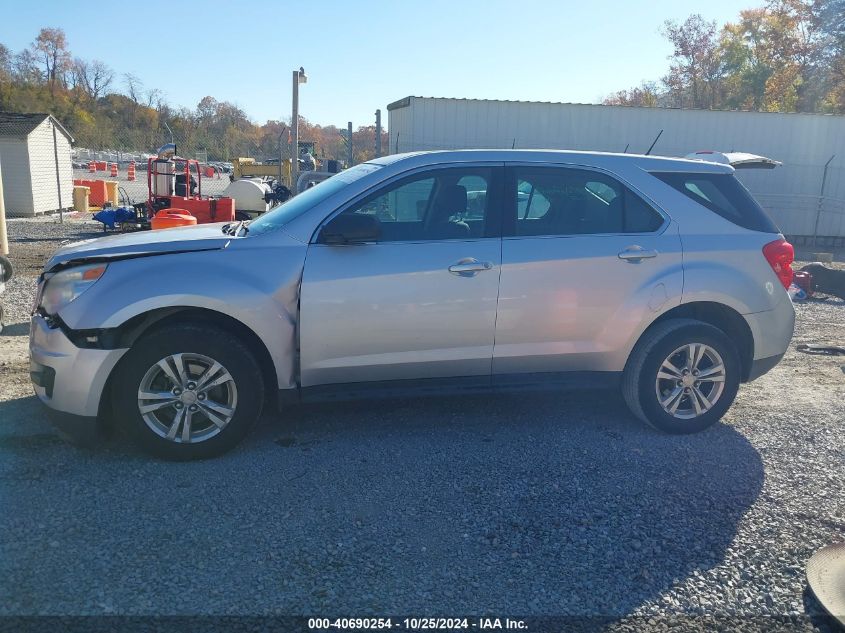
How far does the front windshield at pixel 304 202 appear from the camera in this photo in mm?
Result: 4426

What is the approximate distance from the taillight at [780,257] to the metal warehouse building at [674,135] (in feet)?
42.7

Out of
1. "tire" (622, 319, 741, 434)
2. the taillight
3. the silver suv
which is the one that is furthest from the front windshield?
the taillight

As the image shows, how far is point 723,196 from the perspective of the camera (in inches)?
194

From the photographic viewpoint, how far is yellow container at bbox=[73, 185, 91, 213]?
21.9 metres

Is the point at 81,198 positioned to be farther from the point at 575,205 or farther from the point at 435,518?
the point at 435,518

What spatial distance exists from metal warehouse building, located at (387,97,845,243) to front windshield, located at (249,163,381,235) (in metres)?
12.6

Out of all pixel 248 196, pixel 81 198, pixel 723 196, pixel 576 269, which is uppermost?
pixel 723 196

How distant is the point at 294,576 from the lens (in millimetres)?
3039

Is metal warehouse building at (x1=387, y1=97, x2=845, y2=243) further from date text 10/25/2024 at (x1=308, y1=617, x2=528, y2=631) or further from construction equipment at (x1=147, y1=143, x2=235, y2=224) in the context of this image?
date text 10/25/2024 at (x1=308, y1=617, x2=528, y2=631)

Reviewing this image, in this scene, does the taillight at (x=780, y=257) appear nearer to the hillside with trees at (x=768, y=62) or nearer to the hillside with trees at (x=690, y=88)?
the hillside with trees at (x=690, y=88)

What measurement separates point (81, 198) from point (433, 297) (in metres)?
20.9

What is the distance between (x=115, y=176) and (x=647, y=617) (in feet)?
137

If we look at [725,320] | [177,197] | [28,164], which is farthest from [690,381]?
[28,164]

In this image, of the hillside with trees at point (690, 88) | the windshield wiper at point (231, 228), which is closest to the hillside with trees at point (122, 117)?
the hillside with trees at point (690, 88)
